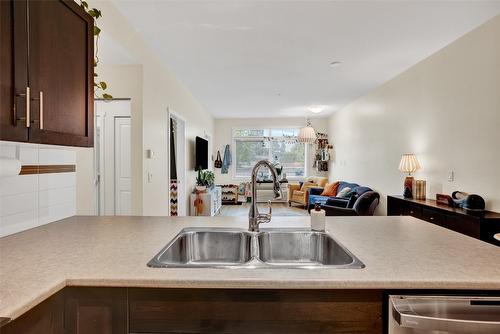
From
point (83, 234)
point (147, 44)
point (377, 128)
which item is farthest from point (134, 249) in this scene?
point (377, 128)

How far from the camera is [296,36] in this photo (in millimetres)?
3018

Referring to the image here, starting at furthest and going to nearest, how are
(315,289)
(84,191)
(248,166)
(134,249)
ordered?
(248,166), (84,191), (134,249), (315,289)

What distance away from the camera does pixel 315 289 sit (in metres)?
0.91

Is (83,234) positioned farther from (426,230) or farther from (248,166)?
(248,166)

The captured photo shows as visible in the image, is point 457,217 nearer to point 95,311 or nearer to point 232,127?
point 95,311

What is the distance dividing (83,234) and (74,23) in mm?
1021

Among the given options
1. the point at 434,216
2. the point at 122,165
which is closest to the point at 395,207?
the point at 434,216

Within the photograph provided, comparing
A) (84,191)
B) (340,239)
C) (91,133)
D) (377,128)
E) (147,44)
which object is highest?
(147,44)

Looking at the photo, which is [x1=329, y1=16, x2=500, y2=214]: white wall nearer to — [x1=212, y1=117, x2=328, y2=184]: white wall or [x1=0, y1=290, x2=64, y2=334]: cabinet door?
[x1=212, y1=117, x2=328, y2=184]: white wall

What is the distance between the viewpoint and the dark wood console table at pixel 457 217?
2.43 m

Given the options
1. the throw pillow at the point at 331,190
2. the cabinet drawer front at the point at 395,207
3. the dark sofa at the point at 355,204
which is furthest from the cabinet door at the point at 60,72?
the throw pillow at the point at 331,190

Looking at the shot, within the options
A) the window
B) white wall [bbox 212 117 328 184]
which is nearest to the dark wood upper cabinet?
white wall [bbox 212 117 328 184]

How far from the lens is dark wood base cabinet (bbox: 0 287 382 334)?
3.01ft

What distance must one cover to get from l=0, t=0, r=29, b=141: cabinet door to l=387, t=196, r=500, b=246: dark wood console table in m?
3.20
